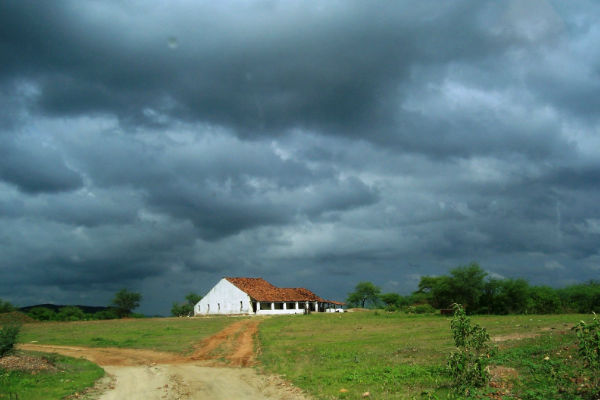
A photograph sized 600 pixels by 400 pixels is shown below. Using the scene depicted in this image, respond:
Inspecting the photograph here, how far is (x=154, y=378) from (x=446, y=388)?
37.3 ft

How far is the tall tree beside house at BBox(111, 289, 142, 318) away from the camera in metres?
85.8

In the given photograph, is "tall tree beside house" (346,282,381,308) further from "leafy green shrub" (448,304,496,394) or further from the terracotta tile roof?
"leafy green shrub" (448,304,496,394)

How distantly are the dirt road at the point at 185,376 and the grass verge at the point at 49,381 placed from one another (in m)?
0.69

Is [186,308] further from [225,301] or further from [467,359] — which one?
[467,359]

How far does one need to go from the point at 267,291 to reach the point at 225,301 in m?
8.17

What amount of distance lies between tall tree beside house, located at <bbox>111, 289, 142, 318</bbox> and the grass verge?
6836 cm

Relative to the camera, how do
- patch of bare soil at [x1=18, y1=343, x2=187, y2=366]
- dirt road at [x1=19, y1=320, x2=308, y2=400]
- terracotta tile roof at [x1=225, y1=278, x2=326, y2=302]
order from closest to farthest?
dirt road at [x1=19, y1=320, x2=308, y2=400] → patch of bare soil at [x1=18, y1=343, x2=187, y2=366] → terracotta tile roof at [x1=225, y1=278, x2=326, y2=302]

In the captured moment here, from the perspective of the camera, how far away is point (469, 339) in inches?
525

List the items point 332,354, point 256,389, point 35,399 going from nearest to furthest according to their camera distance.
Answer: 1. point 35,399
2. point 256,389
3. point 332,354

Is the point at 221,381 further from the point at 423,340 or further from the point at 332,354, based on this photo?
the point at 423,340

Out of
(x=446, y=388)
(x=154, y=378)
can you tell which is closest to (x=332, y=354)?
(x=154, y=378)

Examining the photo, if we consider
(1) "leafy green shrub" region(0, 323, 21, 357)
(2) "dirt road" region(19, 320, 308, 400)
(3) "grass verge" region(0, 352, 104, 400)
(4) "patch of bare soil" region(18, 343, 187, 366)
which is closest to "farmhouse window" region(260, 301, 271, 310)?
(4) "patch of bare soil" region(18, 343, 187, 366)

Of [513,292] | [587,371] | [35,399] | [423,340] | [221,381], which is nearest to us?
[587,371]

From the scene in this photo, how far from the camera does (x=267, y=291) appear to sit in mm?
84438
